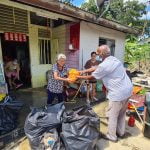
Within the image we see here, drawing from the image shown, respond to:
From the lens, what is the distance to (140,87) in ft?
15.0

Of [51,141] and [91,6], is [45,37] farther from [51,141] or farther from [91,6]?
[91,6]

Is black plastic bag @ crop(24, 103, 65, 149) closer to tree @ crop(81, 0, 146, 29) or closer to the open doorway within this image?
the open doorway

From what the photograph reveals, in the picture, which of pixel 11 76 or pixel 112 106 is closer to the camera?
pixel 112 106

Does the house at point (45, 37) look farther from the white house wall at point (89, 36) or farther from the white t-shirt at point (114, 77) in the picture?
the white t-shirt at point (114, 77)

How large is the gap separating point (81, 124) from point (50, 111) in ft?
2.12

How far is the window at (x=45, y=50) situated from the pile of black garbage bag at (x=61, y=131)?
4276mm

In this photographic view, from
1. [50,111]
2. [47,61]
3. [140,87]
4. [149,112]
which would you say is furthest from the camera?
[47,61]

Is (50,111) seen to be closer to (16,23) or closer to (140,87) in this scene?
(140,87)

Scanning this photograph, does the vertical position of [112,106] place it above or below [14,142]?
above

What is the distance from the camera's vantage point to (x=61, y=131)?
2.60 meters

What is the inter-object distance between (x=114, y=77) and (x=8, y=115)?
6.99ft

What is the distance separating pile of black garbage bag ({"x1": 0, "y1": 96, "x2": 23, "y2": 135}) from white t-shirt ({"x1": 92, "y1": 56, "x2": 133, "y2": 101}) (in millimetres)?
1787

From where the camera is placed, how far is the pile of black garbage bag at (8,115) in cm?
290

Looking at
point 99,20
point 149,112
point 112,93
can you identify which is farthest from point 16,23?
point 149,112
